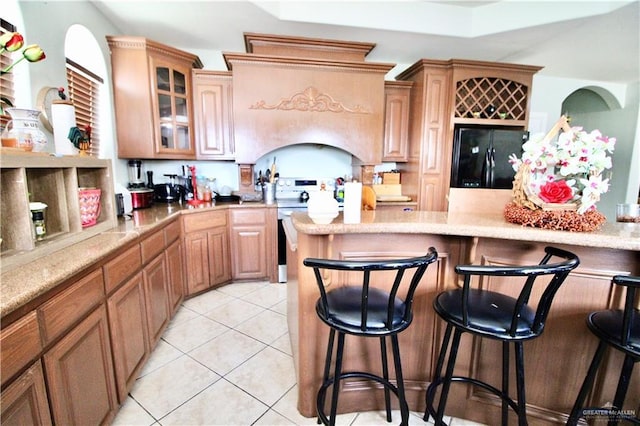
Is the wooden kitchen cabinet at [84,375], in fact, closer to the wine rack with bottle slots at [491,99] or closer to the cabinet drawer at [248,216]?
the cabinet drawer at [248,216]

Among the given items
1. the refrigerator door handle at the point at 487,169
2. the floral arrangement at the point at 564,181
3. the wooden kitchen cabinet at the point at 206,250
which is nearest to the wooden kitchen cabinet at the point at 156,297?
the wooden kitchen cabinet at the point at 206,250

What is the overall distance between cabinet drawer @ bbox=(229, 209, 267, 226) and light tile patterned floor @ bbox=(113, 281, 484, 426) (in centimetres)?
85

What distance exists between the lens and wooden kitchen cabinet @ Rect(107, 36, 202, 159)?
2.69 meters

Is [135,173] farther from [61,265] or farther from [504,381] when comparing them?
[504,381]

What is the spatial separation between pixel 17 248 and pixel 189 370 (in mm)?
1188

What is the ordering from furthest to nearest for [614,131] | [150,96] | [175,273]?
[614,131], [150,96], [175,273]

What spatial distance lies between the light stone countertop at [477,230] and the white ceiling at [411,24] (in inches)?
88.5

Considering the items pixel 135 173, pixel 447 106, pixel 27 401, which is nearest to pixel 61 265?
pixel 27 401

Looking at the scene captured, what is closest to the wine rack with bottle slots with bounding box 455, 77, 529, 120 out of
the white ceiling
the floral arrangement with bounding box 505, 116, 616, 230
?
the white ceiling

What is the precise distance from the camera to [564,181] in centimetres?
130

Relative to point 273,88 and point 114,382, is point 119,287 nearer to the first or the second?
point 114,382

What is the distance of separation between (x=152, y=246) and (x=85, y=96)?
65.2 inches

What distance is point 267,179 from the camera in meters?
3.46

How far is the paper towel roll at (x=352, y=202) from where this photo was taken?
134 cm
